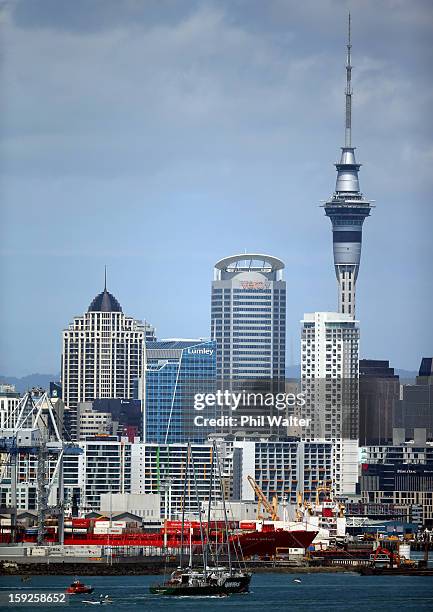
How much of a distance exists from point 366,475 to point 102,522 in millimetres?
40666

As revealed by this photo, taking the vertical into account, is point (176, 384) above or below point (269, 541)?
above

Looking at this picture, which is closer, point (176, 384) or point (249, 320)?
point (176, 384)

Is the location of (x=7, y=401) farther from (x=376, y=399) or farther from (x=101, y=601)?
(x=101, y=601)

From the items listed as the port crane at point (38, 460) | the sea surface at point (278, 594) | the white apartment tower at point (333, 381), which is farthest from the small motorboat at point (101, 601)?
the white apartment tower at point (333, 381)

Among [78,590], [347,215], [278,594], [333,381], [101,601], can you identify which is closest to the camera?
[101,601]

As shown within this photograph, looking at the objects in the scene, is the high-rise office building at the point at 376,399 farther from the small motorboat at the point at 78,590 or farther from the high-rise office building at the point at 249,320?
the small motorboat at the point at 78,590

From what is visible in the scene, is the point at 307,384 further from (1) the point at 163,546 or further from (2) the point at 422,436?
(1) the point at 163,546

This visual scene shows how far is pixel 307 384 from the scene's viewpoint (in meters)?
124

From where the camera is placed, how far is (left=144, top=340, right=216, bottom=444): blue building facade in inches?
4353

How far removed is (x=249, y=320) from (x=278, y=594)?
270 ft

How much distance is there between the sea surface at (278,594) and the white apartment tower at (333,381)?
167ft

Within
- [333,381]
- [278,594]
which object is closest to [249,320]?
[333,381]

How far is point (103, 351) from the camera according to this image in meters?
131

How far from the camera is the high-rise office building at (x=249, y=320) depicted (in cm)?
12725
